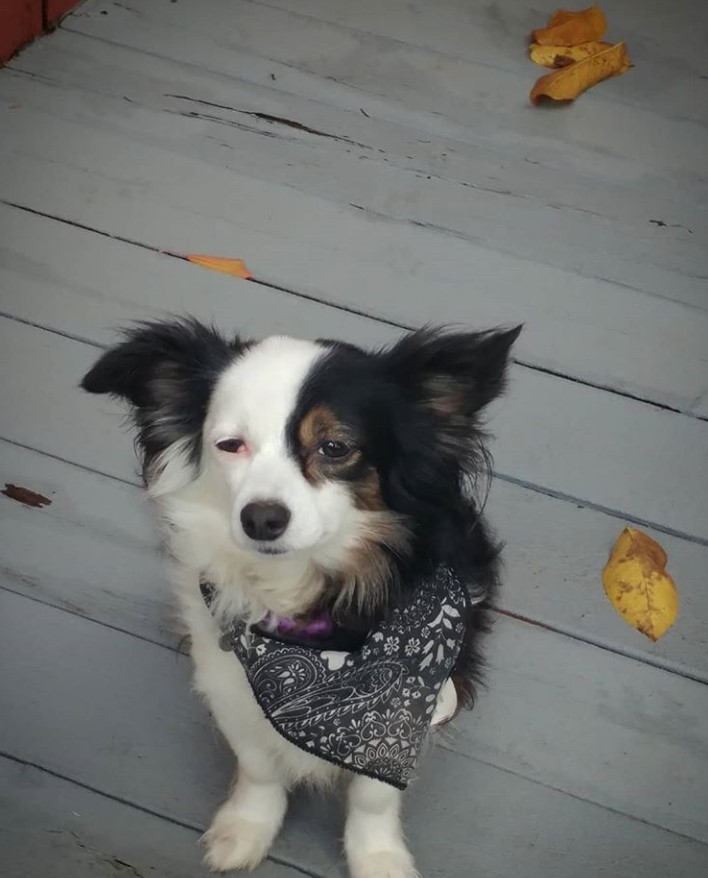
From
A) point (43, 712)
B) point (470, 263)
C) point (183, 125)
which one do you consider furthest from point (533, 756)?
point (183, 125)

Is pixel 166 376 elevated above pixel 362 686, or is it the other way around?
pixel 166 376

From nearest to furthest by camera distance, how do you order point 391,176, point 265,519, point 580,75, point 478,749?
point 265,519 < point 478,749 < point 391,176 < point 580,75

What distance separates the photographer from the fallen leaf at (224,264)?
2.22 metres

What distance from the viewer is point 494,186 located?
8.02 ft

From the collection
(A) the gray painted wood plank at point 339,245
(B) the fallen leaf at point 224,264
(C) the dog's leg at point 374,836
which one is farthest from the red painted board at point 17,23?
(C) the dog's leg at point 374,836

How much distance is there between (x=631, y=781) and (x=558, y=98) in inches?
66.4

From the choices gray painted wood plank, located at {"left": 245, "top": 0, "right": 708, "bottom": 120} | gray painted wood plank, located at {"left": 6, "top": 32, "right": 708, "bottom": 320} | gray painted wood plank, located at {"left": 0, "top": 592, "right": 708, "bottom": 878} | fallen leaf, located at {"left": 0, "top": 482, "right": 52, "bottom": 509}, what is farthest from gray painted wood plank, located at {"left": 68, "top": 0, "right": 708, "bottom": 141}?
gray painted wood plank, located at {"left": 0, "top": 592, "right": 708, "bottom": 878}

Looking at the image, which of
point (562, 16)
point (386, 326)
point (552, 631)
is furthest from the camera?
point (562, 16)

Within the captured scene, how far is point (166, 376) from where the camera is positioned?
135cm

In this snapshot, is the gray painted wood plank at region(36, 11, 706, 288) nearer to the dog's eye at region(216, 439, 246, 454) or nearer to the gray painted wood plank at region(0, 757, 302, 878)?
the dog's eye at region(216, 439, 246, 454)

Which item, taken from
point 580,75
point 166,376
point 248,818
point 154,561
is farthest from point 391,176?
point 248,818

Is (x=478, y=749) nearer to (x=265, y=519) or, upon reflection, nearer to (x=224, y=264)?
(x=265, y=519)

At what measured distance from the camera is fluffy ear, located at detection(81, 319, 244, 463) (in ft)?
4.27

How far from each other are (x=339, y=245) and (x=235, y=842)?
1283 mm
